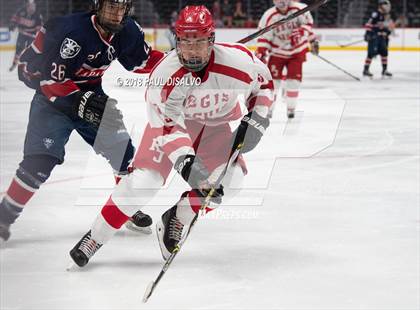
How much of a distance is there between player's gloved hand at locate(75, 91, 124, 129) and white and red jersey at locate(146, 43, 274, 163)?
211mm

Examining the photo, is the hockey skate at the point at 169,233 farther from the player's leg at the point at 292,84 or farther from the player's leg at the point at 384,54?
the player's leg at the point at 384,54

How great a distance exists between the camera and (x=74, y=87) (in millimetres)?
3299

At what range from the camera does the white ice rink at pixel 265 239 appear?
278cm

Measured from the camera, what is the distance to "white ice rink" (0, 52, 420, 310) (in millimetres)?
2779

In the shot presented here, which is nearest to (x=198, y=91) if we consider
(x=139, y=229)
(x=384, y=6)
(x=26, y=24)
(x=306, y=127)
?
(x=139, y=229)

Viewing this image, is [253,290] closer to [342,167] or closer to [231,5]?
[342,167]

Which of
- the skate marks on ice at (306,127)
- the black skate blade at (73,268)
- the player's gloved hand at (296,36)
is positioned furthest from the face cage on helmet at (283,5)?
the black skate blade at (73,268)

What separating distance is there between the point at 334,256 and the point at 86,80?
1218 mm

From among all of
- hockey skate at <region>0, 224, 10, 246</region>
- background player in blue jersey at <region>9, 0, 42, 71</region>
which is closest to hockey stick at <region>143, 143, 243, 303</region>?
hockey skate at <region>0, 224, 10, 246</region>

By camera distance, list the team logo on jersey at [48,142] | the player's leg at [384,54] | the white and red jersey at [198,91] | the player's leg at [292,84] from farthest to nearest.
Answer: the player's leg at [384,54] < the player's leg at [292,84] < the team logo on jersey at [48,142] < the white and red jersey at [198,91]

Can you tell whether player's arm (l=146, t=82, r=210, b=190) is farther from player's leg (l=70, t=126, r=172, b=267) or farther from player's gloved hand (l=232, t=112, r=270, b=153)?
player's gloved hand (l=232, t=112, r=270, b=153)

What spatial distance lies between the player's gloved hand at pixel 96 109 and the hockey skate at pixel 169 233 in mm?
414

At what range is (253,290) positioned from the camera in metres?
2.83

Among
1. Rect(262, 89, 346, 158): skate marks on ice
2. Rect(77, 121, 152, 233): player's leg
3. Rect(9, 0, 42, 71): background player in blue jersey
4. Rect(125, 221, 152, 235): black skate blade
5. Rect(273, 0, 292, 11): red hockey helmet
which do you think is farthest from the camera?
Rect(9, 0, 42, 71): background player in blue jersey
